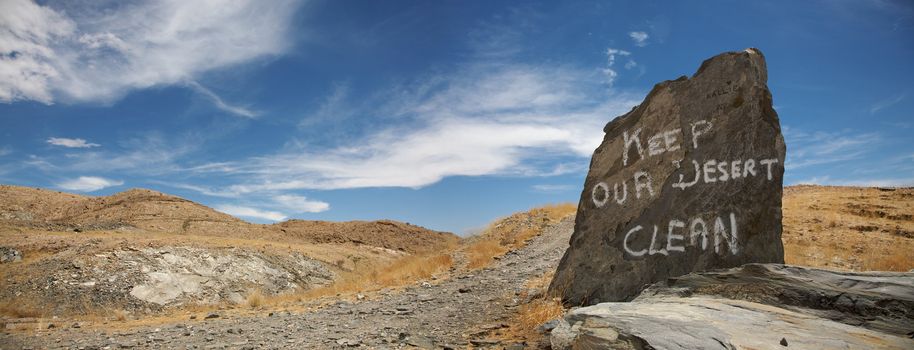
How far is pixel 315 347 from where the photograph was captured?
7.25m

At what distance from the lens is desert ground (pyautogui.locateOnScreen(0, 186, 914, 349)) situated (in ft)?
27.2

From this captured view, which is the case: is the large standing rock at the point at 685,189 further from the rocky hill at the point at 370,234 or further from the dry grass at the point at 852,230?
the rocky hill at the point at 370,234

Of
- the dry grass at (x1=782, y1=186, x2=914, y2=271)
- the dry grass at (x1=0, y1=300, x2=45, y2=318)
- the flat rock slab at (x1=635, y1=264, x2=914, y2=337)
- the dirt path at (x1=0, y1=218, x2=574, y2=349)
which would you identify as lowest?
the dry grass at (x1=0, y1=300, x2=45, y2=318)

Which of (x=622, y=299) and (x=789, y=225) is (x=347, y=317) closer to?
(x=622, y=299)

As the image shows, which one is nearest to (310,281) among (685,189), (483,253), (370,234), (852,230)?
(483,253)

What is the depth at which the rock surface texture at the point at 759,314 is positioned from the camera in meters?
4.08

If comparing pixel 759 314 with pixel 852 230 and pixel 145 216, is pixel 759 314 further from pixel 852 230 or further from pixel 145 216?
pixel 145 216

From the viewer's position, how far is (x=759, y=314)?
4.85m

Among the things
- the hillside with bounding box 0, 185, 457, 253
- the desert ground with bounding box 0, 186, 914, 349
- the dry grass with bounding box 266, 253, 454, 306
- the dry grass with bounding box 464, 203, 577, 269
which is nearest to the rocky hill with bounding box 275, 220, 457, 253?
the hillside with bounding box 0, 185, 457, 253

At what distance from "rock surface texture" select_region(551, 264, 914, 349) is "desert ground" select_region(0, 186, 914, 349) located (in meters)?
1.87

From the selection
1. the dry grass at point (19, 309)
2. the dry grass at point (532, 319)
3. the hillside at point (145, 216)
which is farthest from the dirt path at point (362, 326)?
the hillside at point (145, 216)

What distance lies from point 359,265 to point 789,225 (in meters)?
21.6

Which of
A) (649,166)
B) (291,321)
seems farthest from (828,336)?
(291,321)

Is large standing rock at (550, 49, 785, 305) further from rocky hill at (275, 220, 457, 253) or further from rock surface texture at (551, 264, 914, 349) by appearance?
rocky hill at (275, 220, 457, 253)
